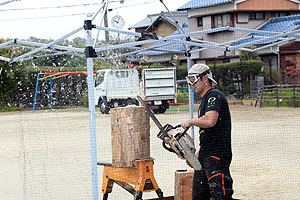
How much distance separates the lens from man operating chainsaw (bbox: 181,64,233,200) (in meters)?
4.73

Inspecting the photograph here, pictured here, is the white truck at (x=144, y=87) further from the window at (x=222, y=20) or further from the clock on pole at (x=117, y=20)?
the window at (x=222, y=20)

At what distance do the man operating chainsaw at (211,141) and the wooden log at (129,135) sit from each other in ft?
3.55

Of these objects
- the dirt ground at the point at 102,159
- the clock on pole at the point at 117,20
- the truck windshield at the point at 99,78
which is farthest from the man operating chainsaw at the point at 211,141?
the truck windshield at the point at 99,78

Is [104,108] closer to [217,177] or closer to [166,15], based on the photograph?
[217,177]

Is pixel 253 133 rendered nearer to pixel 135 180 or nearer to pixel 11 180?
pixel 11 180

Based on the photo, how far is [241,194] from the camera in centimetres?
675

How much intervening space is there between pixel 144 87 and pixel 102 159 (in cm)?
1211

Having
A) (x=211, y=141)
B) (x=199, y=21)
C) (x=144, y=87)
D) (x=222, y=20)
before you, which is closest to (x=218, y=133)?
(x=211, y=141)

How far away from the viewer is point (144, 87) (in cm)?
2202

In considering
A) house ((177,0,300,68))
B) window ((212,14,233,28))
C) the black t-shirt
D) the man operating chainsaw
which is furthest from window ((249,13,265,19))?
the black t-shirt

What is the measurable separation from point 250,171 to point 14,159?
5.45 metres

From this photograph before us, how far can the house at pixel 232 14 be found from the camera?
35438 millimetres

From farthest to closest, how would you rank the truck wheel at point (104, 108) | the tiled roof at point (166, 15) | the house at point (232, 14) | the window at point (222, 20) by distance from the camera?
the tiled roof at point (166, 15) < the window at point (222, 20) < the house at point (232, 14) < the truck wheel at point (104, 108)

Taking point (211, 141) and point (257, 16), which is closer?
point (211, 141)
